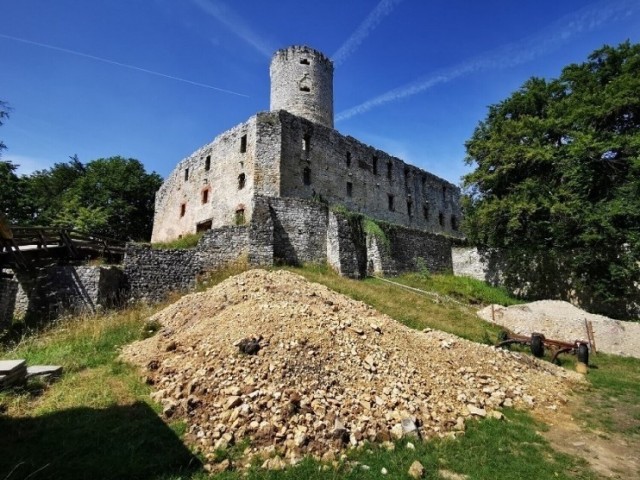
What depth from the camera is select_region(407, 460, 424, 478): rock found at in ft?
16.8

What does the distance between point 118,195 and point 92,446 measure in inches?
1283

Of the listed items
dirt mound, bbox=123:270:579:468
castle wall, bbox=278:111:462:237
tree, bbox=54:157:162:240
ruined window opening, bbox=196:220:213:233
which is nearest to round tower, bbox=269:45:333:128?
castle wall, bbox=278:111:462:237

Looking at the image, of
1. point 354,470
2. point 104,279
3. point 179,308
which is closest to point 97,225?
point 104,279

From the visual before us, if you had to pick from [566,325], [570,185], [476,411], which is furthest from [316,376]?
[570,185]

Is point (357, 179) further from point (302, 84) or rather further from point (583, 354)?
point (583, 354)

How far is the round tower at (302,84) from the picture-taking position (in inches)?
1059

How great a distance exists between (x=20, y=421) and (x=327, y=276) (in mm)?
11288

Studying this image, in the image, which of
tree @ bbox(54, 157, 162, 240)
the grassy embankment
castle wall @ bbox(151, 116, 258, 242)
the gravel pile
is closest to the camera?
the grassy embankment

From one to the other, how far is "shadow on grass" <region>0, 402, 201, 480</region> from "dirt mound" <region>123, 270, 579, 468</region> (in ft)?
1.45

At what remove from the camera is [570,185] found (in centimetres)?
1856

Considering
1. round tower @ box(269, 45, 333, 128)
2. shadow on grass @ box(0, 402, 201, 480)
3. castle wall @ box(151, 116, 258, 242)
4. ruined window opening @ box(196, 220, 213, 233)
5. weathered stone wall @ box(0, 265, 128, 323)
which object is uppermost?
round tower @ box(269, 45, 333, 128)

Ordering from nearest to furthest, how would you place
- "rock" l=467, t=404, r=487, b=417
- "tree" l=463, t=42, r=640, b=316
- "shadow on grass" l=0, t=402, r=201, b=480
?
"shadow on grass" l=0, t=402, r=201, b=480
"rock" l=467, t=404, r=487, b=417
"tree" l=463, t=42, r=640, b=316

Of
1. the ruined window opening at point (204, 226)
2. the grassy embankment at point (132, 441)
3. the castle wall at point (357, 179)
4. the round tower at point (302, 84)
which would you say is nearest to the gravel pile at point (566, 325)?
the grassy embankment at point (132, 441)

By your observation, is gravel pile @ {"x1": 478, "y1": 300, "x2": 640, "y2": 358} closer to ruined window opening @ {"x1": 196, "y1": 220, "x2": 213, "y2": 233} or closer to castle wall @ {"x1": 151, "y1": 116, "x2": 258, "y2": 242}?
castle wall @ {"x1": 151, "y1": 116, "x2": 258, "y2": 242}
